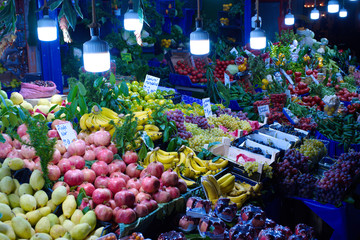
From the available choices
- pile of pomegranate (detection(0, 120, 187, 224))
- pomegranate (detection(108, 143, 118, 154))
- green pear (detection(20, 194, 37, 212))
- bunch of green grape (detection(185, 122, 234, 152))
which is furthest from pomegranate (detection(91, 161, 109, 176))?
bunch of green grape (detection(185, 122, 234, 152))

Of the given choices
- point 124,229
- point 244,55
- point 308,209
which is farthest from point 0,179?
point 244,55

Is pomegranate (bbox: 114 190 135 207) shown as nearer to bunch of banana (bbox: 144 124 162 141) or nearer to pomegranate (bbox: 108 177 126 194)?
pomegranate (bbox: 108 177 126 194)

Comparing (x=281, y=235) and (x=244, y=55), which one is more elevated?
(x=244, y=55)

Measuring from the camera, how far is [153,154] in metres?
3.05

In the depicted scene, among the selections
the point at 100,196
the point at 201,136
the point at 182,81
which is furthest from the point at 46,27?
the point at 182,81

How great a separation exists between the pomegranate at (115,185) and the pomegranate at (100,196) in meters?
0.11

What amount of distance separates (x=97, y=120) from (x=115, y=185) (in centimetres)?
89

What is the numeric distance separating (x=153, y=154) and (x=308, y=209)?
1.49 m

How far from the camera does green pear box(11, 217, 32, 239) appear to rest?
1.95 meters

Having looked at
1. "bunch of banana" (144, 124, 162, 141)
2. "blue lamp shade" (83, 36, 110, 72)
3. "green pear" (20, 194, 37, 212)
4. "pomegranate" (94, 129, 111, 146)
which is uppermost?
"blue lamp shade" (83, 36, 110, 72)

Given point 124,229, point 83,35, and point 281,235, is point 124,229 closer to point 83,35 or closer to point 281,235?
point 281,235

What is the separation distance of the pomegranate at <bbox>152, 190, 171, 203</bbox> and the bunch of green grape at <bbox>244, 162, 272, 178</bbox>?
3.23ft

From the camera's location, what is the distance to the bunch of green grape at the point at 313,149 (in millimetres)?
3608

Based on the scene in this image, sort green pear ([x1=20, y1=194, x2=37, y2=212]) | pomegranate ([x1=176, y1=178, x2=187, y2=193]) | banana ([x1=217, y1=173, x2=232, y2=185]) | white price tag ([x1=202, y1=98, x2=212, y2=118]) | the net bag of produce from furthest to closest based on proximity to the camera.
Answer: white price tag ([x1=202, y1=98, x2=212, y2=118])
the net bag of produce
banana ([x1=217, y1=173, x2=232, y2=185])
pomegranate ([x1=176, y1=178, x2=187, y2=193])
green pear ([x1=20, y1=194, x2=37, y2=212])
